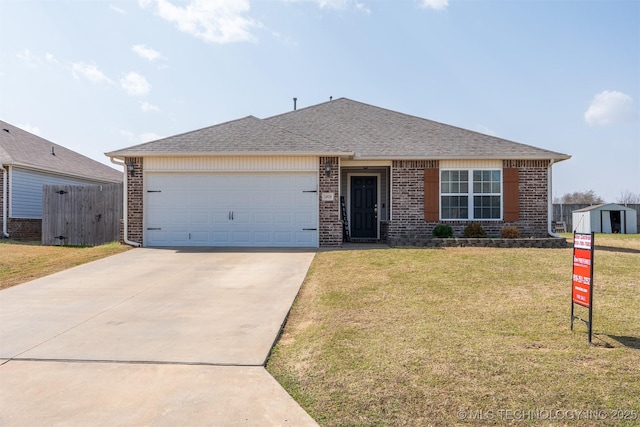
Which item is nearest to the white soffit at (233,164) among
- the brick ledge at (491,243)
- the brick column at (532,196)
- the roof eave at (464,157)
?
the roof eave at (464,157)

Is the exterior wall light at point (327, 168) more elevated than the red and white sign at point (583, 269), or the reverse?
the exterior wall light at point (327, 168)

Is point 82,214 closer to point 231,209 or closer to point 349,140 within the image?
point 231,209

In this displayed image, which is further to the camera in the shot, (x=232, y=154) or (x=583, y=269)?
(x=232, y=154)

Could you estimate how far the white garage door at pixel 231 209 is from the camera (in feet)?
40.7

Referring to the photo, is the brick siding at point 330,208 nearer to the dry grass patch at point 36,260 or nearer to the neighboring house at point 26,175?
the dry grass patch at point 36,260

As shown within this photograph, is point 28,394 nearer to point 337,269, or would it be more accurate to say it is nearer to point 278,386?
point 278,386

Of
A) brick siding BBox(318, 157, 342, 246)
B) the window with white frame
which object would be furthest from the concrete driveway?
the window with white frame

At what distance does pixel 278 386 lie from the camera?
11.8 feet

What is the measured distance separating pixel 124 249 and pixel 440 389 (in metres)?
10.5

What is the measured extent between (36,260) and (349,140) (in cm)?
948

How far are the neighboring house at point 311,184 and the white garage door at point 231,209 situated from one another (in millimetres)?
29

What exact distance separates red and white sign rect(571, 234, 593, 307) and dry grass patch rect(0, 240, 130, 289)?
342 inches

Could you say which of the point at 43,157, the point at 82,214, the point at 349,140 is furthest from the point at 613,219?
the point at 43,157

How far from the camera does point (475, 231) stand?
12555 millimetres
